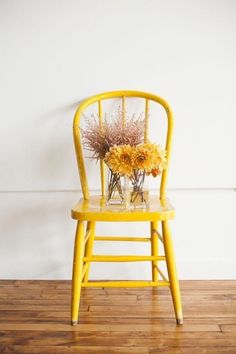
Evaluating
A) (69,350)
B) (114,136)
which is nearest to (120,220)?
(114,136)

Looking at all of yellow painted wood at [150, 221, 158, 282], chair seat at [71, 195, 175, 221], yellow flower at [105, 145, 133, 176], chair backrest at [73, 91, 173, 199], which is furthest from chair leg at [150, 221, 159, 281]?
yellow flower at [105, 145, 133, 176]

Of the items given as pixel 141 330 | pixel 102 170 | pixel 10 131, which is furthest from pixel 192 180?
pixel 10 131

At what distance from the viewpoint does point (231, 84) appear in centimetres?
138

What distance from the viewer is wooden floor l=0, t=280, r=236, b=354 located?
0.97m

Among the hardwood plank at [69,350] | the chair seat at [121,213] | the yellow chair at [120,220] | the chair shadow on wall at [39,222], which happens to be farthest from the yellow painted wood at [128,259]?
the chair shadow on wall at [39,222]

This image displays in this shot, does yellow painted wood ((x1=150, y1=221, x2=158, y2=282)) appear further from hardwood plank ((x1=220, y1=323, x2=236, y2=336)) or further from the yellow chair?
hardwood plank ((x1=220, y1=323, x2=236, y2=336))

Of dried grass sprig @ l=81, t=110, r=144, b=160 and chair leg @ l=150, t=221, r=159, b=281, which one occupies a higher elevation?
dried grass sprig @ l=81, t=110, r=144, b=160

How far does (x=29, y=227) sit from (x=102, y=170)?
438mm

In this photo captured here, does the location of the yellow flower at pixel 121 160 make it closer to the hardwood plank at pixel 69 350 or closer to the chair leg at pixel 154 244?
the chair leg at pixel 154 244

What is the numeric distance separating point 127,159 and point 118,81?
463 mm

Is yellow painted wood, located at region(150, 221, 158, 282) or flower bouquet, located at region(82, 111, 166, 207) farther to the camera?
yellow painted wood, located at region(150, 221, 158, 282)

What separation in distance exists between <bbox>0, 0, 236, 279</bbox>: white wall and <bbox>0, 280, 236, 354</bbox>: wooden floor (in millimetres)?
179

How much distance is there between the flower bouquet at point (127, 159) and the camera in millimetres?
1055

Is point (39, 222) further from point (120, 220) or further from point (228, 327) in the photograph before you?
point (228, 327)
